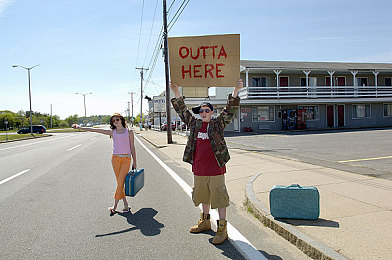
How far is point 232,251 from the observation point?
3.85m

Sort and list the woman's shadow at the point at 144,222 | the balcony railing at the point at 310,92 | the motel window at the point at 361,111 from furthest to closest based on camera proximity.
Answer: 1. the motel window at the point at 361,111
2. the balcony railing at the point at 310,92
3. the woman's shadow at the point at 144,222

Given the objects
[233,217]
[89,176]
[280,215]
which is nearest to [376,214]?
[280,215]

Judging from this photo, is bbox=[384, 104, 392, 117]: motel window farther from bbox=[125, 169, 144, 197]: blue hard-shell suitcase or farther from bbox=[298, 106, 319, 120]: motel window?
bbox=[125, 169, 144, 197]: blue hard-shell suitcase

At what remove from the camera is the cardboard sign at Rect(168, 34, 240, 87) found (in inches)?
192

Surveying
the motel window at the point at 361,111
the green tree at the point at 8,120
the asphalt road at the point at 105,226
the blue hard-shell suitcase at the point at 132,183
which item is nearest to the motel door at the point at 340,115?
the motel window at the point at 361,111

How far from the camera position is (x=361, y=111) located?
111 ft

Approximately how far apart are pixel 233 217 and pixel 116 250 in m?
2.09

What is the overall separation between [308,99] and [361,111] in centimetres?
796

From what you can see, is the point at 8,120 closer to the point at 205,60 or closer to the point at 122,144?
the point at 122,144

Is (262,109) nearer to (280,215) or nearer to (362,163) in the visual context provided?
(362,163)

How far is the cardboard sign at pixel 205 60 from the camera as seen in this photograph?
192 inches

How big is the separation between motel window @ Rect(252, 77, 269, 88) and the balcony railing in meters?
0.82

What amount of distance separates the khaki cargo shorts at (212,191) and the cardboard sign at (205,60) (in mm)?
1527

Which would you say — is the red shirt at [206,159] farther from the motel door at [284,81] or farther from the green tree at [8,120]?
the green tree at [8,120]
